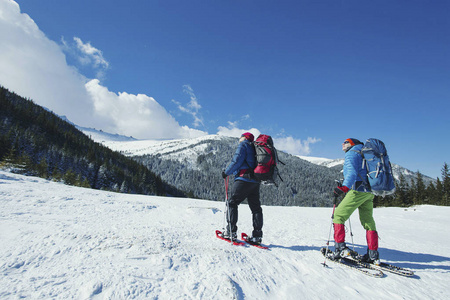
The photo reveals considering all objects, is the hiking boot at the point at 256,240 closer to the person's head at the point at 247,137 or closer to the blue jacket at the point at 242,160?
the blue jacket at the point at 242,160

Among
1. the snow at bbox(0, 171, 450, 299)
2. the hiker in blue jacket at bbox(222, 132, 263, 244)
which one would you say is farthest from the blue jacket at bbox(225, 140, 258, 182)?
the snow at bbox(0, 171, 450, 299)

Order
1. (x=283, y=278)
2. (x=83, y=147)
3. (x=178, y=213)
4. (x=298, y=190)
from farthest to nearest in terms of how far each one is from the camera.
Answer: (x=298, y=190), (x=83, y=147), (x=178, y=213), (x=283, y=278)

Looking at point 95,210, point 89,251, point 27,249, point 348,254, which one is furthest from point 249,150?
point 95,210

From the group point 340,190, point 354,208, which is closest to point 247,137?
point 340,190

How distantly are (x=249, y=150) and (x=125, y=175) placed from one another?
86625mm

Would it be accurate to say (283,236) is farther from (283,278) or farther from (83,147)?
(83,147)

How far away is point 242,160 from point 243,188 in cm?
65

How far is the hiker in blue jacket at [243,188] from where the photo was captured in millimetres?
4789

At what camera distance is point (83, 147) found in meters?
91.2

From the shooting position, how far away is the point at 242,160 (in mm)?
4855

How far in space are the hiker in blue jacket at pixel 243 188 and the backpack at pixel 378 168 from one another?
236 centimetres

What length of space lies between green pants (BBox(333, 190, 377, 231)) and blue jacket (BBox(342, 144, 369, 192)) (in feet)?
0.53

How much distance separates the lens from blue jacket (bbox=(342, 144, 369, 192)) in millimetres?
4316

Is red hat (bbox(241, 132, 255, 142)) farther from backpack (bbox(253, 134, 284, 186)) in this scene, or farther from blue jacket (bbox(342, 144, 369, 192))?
blue jacket (bbox(342, 144, 369, 192))
